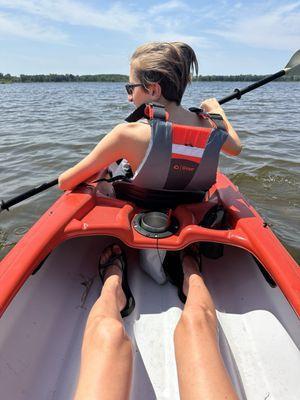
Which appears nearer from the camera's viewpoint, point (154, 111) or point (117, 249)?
point (154, 111)

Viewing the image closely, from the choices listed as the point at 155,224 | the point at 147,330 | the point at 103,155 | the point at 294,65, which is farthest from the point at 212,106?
the point at 147,330

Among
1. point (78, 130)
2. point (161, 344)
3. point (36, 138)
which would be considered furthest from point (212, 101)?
point (78, 130)

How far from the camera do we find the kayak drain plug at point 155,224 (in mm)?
1999

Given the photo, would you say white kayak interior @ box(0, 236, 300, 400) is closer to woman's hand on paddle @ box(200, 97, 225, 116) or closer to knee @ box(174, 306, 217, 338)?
knee @ box(174, 306, 217, 338)

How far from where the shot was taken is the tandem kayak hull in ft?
5.30

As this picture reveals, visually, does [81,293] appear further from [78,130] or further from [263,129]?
[263,129]

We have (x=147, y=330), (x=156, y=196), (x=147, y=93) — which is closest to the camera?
(x=147, y=330)

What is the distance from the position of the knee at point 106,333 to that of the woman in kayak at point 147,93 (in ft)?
2.95

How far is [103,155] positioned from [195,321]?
105 centimetres

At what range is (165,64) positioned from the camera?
2.03 meters

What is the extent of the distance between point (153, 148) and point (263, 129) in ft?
25.7

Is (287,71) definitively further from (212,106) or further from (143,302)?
(143,302)

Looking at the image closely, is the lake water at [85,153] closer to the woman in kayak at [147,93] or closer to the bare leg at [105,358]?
the woman in kayak at [147,93]

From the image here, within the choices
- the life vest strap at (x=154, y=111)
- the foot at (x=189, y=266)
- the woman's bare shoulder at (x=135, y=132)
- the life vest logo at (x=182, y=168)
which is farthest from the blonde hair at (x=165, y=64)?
the foot at (x=189, y=266)
